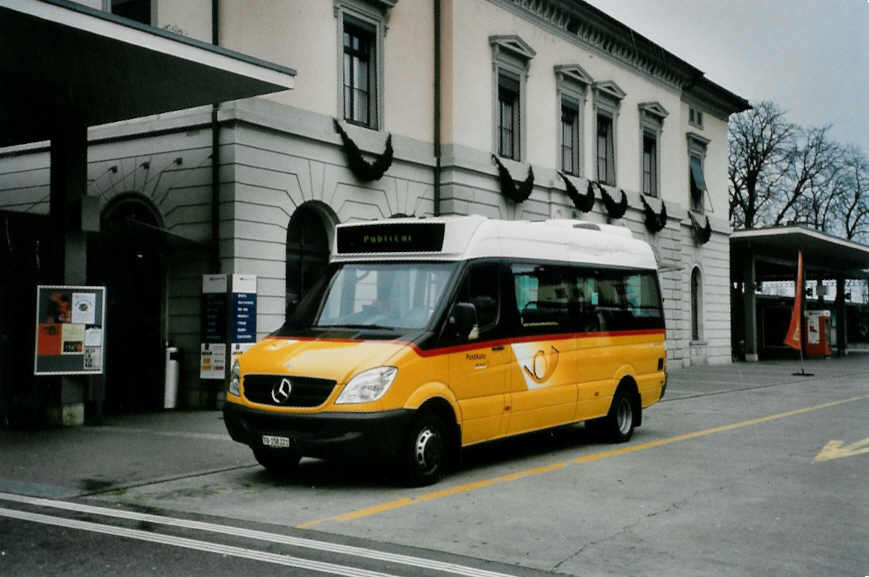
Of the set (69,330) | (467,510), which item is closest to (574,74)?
(69,330)

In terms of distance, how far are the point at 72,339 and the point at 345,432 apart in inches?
263

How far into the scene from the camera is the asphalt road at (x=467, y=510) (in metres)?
6.25

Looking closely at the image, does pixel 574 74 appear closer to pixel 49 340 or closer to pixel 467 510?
pixel 49 340

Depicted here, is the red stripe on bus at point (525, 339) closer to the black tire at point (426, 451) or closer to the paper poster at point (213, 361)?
the black tire at point (426, 451)

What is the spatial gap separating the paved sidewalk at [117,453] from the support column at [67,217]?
0.51m

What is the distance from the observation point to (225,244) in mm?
16859

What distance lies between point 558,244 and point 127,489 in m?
5.70

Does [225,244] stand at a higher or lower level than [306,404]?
higher

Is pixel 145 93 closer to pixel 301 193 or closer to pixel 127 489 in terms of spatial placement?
pixel 301 193

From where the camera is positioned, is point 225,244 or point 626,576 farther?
point 225,244

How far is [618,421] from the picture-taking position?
1263 centimetres

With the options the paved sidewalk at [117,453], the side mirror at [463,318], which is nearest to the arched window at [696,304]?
the paved sidewalk at [117,453]

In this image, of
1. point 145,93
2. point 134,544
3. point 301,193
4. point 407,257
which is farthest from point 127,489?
point 301,193

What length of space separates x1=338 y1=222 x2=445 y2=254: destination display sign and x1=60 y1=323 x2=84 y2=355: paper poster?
509 cm
